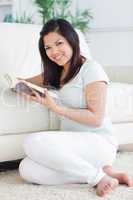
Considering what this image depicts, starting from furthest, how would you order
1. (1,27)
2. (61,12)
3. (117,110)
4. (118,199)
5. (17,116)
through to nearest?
(61,12)
(1,27)
(117,110)
(17,116)
(118,199)

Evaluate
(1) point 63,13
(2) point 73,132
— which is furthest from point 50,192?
(1) point 63,13

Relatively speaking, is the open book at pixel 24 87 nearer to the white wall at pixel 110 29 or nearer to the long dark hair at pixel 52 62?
the long dark hair at pixel 52 62

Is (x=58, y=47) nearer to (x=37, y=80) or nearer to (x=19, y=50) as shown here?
(x=37, y=80)

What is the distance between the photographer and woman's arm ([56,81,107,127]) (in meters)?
1.64

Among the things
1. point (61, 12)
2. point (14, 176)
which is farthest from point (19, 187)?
point (61, 12)

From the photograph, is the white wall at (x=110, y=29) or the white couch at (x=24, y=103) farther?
the white wall at (x=110, y=29)

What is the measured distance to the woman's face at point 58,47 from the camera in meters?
1.67

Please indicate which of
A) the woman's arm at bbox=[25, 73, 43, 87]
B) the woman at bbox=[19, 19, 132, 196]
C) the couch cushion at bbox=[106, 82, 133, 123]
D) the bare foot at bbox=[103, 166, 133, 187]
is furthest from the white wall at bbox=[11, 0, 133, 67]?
the bare foot at bbox=[103, 166, 133, 187]

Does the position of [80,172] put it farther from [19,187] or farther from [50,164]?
[19,187]

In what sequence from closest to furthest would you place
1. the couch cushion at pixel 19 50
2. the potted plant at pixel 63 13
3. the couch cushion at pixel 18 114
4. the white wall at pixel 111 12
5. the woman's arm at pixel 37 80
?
the couch cushion at pixel 18 114
the woman's arm at pixel 37 80
the couch cushion at pixel 19 50
the white wall at pixel 111 12
the potted plant at pixel 63 13

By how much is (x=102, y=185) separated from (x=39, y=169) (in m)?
0.29

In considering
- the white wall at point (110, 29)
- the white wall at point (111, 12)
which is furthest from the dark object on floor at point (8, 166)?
the white wall at point (111, 12)

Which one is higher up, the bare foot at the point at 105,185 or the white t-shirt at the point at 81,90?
the white t-shirt at the point at 81,90

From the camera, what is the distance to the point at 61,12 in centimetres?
377
